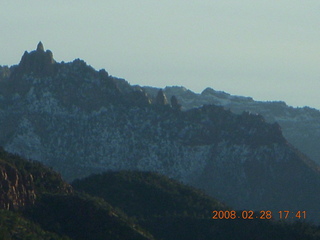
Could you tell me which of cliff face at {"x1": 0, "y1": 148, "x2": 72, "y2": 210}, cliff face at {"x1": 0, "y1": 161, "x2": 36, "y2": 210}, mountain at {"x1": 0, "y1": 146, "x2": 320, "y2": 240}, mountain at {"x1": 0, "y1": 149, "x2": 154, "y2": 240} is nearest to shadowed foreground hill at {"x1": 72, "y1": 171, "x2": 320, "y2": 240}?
mountain at {"x1": 0, "y1": 146, "x2": 320, "y2": 240}

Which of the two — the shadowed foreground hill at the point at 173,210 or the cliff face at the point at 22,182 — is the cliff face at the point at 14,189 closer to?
the cliff face at the point at 22,182

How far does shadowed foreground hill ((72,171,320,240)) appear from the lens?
441 ft

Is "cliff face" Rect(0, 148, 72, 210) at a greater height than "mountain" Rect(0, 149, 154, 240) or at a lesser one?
greater

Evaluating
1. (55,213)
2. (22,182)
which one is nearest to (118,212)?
(55,213)

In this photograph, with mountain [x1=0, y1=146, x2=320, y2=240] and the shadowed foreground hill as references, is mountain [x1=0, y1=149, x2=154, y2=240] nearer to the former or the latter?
mountain [x1=0, y1=146, x2=320, y2=240]

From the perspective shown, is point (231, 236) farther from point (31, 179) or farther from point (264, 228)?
point (31, 179)

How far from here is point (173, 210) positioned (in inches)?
5842

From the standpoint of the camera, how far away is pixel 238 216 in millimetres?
141250

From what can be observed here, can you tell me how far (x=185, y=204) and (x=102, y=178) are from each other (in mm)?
13098

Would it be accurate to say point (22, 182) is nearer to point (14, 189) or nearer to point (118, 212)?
point (14, 189)

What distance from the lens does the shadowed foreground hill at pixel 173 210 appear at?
134500 mm

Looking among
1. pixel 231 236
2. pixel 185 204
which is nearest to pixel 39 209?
pixel 231 236

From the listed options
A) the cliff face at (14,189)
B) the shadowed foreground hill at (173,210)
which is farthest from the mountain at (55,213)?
the shadowed foreground hill at (173,210)

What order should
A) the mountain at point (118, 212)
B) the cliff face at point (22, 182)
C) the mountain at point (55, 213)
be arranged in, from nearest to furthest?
the mountain at point (55, 213) → the cliff face at point (22, 182) → the mountain at point (118, 212)
